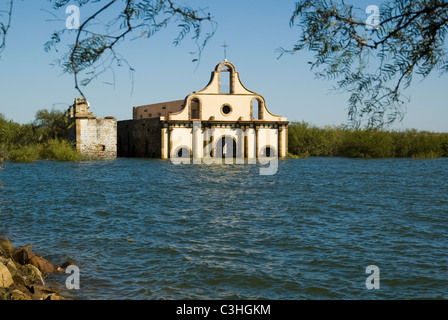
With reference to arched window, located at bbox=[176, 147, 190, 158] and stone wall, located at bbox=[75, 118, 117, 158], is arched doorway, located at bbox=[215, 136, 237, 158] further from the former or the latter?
stone wall, located at bbox=[75, 118, 117, 158]

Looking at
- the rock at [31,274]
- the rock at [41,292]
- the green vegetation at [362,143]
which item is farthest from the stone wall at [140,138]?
the rock at [41,292]

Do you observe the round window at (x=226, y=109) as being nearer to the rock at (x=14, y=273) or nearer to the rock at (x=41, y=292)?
the rock at (x=14, y=273)

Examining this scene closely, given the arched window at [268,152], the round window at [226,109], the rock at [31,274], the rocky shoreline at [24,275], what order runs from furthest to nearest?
the arched window at [268,152] < the round window at [226,109] < the rock at [31,274] < the rocky shoreline at [24,275]

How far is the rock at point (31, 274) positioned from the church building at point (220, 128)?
111ft

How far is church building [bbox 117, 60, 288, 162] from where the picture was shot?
41719mm

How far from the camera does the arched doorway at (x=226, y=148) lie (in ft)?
144

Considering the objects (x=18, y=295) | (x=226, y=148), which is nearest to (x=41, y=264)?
(x=18, y=295)

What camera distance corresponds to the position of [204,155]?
42.4 m

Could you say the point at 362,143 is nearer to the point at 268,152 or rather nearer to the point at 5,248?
the point at 268,152

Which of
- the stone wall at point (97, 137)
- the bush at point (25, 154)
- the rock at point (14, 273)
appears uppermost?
the stone wall at point (97, 137)

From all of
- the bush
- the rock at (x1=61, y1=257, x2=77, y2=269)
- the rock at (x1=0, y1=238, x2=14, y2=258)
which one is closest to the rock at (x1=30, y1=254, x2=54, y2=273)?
the rock at (x1=61, y1=257, x2=77, y2=269)

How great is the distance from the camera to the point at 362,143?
51250 millimetres

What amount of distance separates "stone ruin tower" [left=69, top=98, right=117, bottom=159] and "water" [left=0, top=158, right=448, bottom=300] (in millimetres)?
21461
